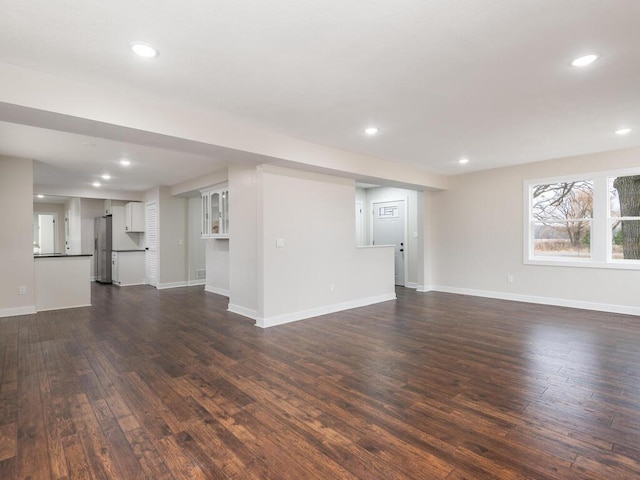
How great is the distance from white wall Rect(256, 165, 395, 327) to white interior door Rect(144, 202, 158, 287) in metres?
4.78

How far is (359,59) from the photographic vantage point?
244 centimetres

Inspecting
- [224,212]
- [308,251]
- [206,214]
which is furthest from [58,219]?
[308,251]

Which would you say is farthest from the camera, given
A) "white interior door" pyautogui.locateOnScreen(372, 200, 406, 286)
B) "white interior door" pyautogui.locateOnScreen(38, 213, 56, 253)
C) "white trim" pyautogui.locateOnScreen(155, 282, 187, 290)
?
"white interior door" pyautogui.locateOnScreen(38, 213, 56, 253)

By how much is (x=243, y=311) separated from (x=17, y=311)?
353cm

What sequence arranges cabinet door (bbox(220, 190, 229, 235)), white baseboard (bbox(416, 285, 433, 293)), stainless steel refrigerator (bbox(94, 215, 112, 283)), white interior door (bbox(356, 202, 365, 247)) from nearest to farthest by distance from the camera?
cabinet door (bbox(220, 190, 229, 235)) < white baseboard (bbox(416, 285, 433, 293)) < white interior door (bbox(356, 202, 365, 247)) < stainless steel refrigerator (bbox(94, 215, 112, 283))

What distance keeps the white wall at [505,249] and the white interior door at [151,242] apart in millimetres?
6574

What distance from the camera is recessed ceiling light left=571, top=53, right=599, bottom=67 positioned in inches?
94.6

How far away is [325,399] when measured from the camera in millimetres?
2521

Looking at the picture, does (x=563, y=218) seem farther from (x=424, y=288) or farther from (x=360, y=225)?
(x=360, y=225)

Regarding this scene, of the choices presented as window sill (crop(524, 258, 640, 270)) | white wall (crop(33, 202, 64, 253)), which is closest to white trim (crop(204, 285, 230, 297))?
window sill (crop(524, 258, 640, 270))

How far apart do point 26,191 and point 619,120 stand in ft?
26.8

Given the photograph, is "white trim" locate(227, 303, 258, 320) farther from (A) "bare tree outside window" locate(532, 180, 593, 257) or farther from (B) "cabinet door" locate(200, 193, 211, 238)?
(A) "bare tree outside window" locate(532, 180, 593, 257)

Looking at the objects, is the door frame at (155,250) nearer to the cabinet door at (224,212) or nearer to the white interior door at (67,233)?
the cabinet door at (224,212)

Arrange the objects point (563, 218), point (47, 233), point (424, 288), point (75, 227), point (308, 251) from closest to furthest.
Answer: point (308, 251), point (563, 218), point (424, 288), point (75, 227), point (47, 233)
